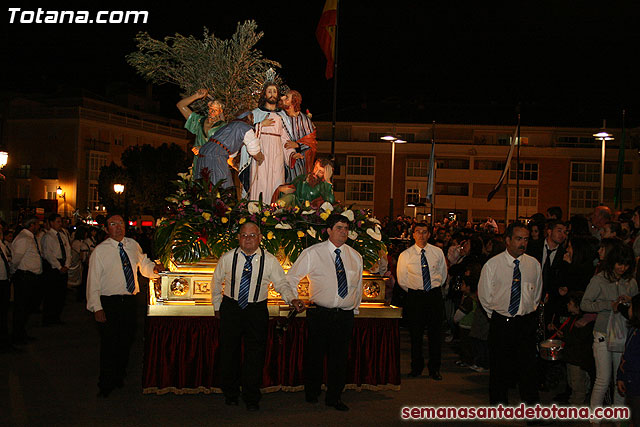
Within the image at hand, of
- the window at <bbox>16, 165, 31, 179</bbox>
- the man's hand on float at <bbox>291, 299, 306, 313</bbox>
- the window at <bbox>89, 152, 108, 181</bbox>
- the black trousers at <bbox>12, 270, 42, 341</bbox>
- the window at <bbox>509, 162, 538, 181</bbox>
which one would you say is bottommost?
the black trousers at <bbox>12, 270, 42, 341</bbox>

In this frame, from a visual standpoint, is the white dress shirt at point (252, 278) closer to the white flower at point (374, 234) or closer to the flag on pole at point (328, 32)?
the white flower at point (374, 234)

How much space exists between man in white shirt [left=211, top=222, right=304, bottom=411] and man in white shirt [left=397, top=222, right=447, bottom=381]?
8.37 ft

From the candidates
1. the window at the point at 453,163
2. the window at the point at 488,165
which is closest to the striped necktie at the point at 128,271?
the window at the point at 453,163

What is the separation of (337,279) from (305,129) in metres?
2.89

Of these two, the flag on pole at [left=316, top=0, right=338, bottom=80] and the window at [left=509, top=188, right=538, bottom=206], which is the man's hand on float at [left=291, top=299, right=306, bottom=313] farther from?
the window at [left=509, top=188, right=538, bottom=206]

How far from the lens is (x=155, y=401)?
790cm

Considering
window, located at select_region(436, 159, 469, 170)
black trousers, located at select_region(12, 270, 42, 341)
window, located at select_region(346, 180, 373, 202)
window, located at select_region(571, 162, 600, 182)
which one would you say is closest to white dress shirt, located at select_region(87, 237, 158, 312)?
black trousers, located at select_region(12, 270, 42, 341)

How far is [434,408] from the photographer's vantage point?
25.8 ft

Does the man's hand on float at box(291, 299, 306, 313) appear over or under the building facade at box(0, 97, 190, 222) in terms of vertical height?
under

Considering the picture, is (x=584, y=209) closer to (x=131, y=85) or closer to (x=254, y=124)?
(x=131, y=85)

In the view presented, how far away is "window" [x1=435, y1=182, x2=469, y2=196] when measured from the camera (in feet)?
188

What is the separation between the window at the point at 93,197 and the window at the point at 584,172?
36.8 metres

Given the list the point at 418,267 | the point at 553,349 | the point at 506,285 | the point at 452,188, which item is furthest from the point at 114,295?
the point at 452,188

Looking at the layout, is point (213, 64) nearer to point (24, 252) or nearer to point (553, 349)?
point (24, 252)
